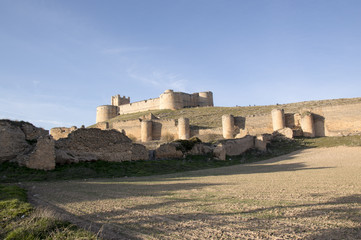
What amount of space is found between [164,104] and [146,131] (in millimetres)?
24039

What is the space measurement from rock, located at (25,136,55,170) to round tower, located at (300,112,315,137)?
25.6 m

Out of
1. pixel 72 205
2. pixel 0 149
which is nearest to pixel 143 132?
pixel 0 149

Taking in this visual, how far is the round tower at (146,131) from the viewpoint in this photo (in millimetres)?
37281

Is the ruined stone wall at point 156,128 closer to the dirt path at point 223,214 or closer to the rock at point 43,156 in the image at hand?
the rock at point 43,156

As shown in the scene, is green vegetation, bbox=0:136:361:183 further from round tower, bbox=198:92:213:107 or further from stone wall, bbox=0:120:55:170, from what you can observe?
round tower, bbox=198:92:213:107

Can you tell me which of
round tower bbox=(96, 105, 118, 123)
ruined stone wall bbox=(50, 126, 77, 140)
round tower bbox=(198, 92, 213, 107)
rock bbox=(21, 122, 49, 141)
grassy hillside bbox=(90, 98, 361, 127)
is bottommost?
rock bbox=(21, 122, 49, 141)

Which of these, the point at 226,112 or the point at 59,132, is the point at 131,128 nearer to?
the point at 59,132

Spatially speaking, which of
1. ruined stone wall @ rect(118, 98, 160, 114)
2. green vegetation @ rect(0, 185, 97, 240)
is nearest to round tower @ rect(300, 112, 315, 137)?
green vegetation @ rect(0, 185, 97, 240)

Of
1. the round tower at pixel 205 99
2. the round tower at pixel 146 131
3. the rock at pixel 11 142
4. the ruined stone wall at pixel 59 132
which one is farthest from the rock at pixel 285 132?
the round tower at pixel 205 99

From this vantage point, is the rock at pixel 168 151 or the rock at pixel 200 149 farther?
the rock at pixel 200 149

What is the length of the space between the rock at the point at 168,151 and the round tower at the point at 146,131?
17965 mm

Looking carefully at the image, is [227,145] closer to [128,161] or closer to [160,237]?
[128,161]

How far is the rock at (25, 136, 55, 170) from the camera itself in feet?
39.5

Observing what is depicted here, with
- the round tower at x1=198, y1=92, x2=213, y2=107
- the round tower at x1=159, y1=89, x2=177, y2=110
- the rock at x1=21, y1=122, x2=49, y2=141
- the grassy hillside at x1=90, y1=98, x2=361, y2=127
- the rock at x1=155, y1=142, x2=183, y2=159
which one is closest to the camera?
the rock at x1=21, y1=122, x2=49, y2=141
